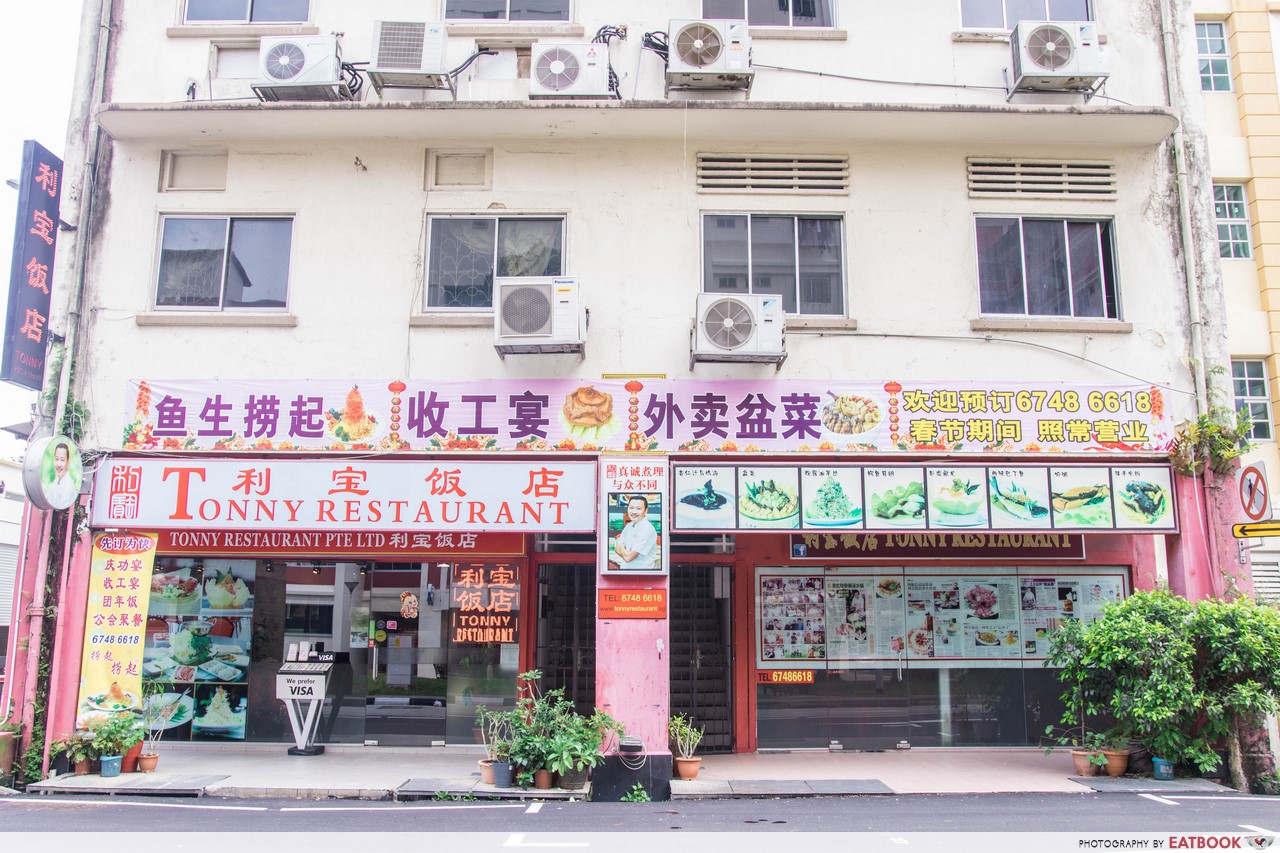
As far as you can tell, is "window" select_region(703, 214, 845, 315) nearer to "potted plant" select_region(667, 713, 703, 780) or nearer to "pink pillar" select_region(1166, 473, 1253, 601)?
"pink pillar" select_region(1166, 473, 1253, 601)

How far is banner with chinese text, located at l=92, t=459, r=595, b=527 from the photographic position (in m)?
10.4

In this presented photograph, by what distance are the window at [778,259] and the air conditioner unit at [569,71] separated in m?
2.01

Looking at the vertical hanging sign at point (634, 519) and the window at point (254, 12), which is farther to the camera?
the window at point (254, 12)

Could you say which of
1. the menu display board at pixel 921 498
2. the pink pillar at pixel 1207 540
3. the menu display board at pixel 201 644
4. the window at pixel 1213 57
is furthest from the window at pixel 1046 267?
the menu display board at pixel 201 644

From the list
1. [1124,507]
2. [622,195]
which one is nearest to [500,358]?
[622,195]

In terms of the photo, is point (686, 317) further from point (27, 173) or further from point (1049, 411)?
point (27, 173)

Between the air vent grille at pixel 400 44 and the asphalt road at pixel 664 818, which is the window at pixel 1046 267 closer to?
the asphalt road at pixel 664 818

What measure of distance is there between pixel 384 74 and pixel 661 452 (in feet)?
17.8

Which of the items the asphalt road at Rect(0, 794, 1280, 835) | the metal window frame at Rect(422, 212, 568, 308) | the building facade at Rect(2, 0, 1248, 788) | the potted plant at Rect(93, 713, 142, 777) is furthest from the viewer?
the metal window frame at Rect(422, 212, 568, 308)

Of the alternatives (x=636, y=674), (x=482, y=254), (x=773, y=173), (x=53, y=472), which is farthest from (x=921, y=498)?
(x=53, y=472)

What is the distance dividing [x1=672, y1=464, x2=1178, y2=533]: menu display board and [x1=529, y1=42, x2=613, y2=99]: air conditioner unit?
14.6 ft

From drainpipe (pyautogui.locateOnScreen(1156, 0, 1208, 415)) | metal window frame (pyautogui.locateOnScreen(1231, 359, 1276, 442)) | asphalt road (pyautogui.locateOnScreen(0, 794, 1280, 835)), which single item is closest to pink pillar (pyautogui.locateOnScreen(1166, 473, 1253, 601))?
drainpipe (pyautogui.locateOnScreen(1156, 0, 1208, 415))

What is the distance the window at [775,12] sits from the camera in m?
11.7

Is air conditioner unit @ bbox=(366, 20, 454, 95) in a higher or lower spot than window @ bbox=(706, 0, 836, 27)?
lower
